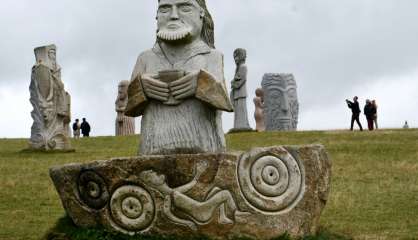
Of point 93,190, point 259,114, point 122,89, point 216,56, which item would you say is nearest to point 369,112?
point 259,114

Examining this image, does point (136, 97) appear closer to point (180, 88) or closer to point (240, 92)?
point (180, 88)

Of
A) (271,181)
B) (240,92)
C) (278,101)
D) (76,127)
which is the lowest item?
(271,181)

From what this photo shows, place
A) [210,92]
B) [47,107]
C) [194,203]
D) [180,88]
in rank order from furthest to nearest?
[47,107] < [180,88] < [210,92] < [194,203]

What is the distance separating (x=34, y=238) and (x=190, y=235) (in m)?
3.14

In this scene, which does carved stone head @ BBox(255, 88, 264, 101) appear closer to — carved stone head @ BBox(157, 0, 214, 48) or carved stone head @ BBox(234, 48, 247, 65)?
carved stone head @ BBox(234, 48, 247, 65)

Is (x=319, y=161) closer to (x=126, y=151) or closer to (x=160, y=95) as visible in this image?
(x=160, y=95)

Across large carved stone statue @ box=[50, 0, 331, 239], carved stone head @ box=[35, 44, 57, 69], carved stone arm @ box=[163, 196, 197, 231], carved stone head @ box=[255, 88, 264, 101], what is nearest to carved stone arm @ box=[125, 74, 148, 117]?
large carved stone statue @ box=[50, 0, 331, 239]

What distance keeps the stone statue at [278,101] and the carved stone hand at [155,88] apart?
24873 millimetres

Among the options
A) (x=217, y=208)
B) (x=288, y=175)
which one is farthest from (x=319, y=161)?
(x=217, y=208)

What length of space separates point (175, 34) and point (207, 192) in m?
2.11

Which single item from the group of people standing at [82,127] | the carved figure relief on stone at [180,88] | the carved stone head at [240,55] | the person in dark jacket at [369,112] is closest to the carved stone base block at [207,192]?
the carved figure relief on stone at [180,88]

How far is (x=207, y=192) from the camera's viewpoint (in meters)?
9.70

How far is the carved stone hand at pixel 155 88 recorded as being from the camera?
10312mm

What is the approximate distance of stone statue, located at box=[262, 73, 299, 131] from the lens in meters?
35.1
